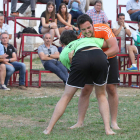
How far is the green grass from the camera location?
4117 mm

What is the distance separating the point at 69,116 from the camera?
5484 mm

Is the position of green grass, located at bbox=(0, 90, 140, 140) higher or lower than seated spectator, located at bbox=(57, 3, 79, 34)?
lower

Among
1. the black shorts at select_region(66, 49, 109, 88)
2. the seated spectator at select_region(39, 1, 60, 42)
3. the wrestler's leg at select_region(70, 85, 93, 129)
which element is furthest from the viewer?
the seated spectator at select_region(39, 1, 60, 42)

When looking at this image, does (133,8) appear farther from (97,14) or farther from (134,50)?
(134,50)

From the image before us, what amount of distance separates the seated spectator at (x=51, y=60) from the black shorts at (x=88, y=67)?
15.8ft

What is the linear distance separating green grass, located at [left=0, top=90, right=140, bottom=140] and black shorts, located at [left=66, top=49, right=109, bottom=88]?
70cm

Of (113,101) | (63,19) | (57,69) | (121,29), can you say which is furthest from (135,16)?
(113,101)

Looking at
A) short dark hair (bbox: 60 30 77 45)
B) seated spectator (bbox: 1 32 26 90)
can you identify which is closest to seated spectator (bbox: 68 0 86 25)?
seated spectator (bbox: 1 32 26 90)

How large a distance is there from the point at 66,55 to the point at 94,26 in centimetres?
55

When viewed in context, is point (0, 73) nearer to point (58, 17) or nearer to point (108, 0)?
point (58, 17)

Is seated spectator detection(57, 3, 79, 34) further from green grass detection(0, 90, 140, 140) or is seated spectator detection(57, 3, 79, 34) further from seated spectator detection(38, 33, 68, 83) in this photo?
green grass detection(0, 90, 140, 140)

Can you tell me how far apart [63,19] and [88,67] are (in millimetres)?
6791

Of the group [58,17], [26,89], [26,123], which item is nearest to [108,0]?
[58,17]

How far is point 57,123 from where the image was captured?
4.96 meters
